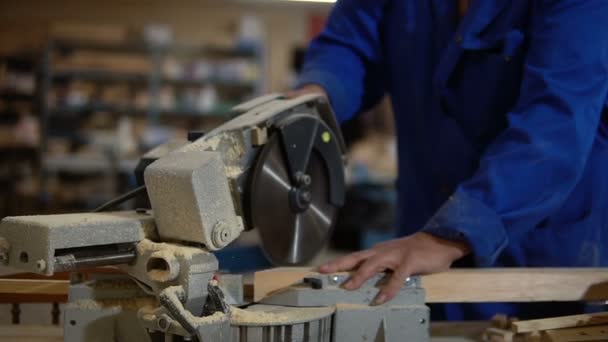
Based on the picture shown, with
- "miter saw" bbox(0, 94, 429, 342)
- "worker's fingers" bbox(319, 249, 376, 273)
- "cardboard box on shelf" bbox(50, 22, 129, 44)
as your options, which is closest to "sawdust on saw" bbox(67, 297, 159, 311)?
"miter saw" bbox(0, 94, 429, 342)

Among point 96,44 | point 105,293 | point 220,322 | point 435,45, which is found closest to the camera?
point 220,322

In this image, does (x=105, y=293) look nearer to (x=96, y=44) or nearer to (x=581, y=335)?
(x=581, y=335)

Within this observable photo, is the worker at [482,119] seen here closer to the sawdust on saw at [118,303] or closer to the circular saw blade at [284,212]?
the circular saw blade at [284,212]

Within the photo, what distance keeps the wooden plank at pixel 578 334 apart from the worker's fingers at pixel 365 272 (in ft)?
0.97

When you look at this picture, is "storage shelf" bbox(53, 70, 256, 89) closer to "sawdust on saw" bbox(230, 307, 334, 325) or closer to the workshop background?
the workshop background

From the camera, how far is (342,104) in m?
1.70

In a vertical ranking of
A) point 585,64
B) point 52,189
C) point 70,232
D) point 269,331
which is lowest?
point 52,189

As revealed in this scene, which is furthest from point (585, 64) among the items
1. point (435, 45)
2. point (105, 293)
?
point (105, 293)

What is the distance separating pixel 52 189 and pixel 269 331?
6858 mm

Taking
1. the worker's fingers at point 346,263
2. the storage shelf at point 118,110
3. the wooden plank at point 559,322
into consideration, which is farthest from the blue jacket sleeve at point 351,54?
the storage shelf at point 118,110

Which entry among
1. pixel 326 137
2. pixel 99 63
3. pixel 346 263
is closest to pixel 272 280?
pixel 346 263

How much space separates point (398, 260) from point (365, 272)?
0.07m

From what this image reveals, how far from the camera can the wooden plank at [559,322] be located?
1182 mm

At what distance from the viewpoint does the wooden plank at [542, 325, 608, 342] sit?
1.16 m
